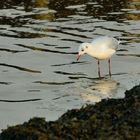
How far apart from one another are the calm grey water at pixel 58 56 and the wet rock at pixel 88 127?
413 centimetres

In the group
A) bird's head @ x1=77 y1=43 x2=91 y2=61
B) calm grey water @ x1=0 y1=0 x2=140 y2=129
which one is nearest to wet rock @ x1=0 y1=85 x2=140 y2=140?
calm grey water @ x1=0 y1=0 x2=140 y2=129

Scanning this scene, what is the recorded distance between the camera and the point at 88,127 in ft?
27.6

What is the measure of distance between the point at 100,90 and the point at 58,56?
12.2 ft

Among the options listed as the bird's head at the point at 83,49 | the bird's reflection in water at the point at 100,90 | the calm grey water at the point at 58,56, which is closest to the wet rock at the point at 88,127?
the calm grey water at the point at 58,56

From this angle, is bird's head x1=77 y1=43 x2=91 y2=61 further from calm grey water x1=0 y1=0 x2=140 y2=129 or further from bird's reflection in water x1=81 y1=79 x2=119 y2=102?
bird's reflection in water x1=81 y1=79 x2=119 y2=102

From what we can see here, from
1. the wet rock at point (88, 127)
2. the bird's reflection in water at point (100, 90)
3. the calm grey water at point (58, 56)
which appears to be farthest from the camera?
the bird's reflection in water at point (100, 90)

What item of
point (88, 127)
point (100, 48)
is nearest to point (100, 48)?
point (100, 48)

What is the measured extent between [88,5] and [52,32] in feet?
16.3

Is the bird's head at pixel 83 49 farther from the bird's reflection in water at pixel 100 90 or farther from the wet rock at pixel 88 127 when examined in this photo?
the wet rock at pixel 88 127

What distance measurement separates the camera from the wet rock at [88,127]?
26.6 ft

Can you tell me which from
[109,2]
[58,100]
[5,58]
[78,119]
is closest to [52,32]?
[5,58]

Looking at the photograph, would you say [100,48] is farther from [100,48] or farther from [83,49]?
[83,49]

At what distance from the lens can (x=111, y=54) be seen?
18641 millimetres

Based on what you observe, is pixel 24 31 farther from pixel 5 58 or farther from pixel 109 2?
pixel 109 2
